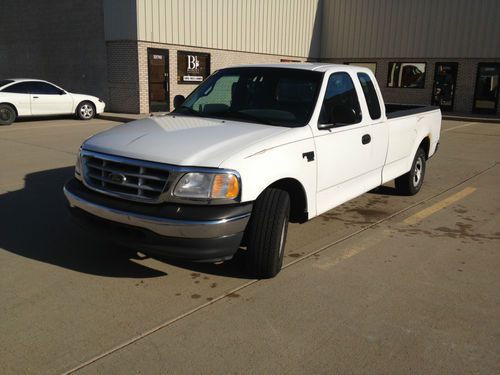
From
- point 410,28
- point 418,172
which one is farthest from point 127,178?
point 410,28

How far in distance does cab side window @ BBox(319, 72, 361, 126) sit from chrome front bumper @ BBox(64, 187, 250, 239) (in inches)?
58.1

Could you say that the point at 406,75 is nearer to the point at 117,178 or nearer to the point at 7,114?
the point at 7,114

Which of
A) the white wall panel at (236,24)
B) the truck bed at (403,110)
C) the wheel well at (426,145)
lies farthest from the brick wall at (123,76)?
the wheel well at (426,145)

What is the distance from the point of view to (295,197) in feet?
14.4

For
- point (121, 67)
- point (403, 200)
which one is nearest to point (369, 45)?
point (121, 67)

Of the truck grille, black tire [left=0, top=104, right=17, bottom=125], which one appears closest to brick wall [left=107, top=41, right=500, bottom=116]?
black tire [left=0, top=104, right=17, bottom=125]

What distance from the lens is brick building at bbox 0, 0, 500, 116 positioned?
1867 centimetres

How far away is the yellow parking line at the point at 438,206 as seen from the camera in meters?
5.97

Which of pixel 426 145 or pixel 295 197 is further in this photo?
pixel 426 145

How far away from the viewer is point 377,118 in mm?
5602

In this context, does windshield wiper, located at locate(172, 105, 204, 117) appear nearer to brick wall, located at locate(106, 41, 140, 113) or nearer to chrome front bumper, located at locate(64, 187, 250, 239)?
chrome front bumper, located at locate(64, 187, 250, 239)

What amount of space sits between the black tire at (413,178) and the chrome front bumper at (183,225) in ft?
12.9

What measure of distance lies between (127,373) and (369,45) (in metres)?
25.1

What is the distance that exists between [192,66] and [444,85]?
12.4m
